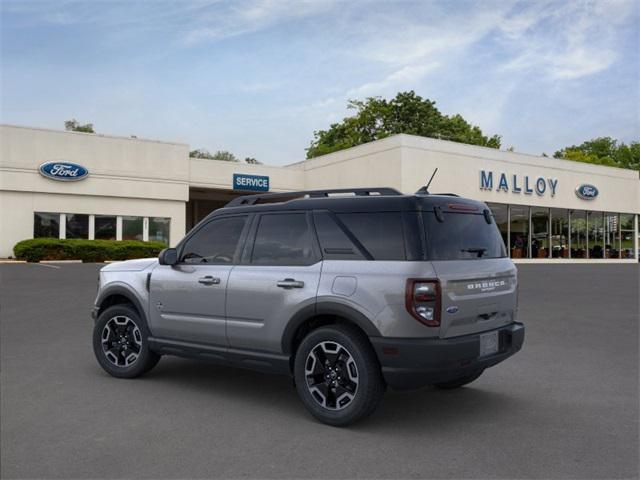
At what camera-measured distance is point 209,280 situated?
552 cm

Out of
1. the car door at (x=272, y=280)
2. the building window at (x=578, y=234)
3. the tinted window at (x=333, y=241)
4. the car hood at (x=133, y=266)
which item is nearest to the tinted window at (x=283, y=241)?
the car door at (x=272, y=280)

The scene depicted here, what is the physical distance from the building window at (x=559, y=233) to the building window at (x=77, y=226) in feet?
109

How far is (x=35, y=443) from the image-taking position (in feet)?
13.5

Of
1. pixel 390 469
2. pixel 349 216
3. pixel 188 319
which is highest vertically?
pixel 349 216

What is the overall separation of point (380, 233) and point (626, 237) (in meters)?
52.3

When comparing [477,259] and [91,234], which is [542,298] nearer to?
[477,259]

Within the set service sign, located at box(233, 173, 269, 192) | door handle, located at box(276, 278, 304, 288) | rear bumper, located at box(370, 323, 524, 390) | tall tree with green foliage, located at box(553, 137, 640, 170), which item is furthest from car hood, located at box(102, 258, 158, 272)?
tall tree with green foliage, located at box(553, 137, 640, 170)

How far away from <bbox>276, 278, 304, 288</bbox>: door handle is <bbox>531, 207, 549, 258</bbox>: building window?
137 ft

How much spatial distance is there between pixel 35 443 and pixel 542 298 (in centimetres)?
1293

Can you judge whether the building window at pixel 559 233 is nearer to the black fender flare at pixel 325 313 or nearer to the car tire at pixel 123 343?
the car tire at pixel 123 343

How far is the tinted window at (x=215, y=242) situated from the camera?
5.63 metres

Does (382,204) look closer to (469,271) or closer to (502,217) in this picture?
(469,271)

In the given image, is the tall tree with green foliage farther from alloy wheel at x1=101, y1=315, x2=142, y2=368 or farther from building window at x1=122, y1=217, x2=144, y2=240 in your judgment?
alloy wheel at x1=101, y1=315, x2=142, y2=368

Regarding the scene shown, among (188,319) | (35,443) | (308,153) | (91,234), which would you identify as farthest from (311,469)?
(308,153)
